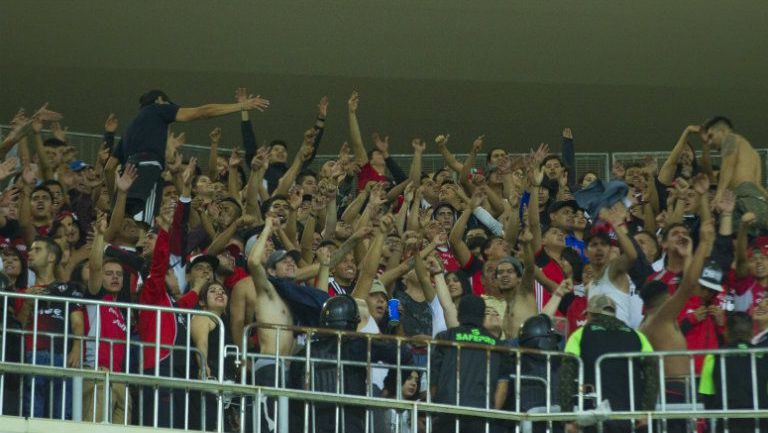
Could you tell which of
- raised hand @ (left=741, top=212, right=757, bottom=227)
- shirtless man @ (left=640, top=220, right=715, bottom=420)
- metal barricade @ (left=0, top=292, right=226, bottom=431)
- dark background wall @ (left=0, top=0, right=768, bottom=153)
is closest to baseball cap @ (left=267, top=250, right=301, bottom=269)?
metal barricade @ (left=0, top=292, right=226, bottom=431)

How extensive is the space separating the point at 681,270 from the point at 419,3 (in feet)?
36.7

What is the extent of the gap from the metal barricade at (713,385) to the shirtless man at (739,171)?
13.3 ft

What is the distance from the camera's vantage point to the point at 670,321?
38.5ft

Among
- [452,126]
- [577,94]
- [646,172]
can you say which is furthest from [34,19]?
[646,172]

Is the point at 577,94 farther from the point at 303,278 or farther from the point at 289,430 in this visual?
the point at 289,430

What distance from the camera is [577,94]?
23656 millimetres

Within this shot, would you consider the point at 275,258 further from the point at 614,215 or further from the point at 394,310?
the point at 614,215

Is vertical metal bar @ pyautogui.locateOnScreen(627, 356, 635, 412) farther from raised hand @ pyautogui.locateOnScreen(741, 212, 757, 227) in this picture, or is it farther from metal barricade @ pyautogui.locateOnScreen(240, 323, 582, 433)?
raised hand @ pyautogui.locateOnScreen(741, 212, 757, 227)

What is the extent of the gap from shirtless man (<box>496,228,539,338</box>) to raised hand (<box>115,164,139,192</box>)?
350 cm

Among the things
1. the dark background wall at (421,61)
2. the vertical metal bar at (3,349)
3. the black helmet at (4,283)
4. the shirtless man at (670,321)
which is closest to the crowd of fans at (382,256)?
the shirtless man at (670,321)

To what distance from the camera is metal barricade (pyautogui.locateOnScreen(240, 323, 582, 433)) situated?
1118cm

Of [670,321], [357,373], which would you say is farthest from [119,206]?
[670,321]

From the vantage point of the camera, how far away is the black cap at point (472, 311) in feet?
37.8

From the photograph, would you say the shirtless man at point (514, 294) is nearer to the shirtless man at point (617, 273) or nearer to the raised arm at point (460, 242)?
the shirtless man at point (617, 273)
